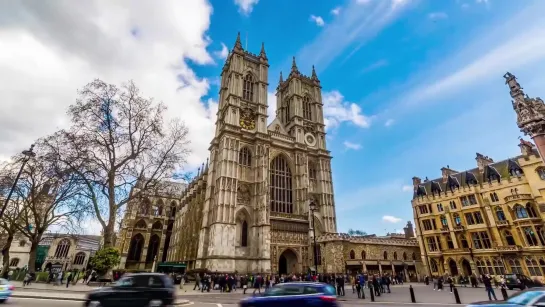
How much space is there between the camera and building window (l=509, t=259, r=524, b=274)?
2625cm

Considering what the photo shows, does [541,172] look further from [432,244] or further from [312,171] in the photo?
[312,171]

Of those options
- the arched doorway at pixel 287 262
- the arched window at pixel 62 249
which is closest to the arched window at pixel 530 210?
the arched doorway at pixel 287 262

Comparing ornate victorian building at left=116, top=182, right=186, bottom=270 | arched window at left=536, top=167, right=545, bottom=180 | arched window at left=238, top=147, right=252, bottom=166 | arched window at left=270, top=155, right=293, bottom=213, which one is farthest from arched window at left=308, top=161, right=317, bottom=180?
arched window at left=536, top=167, right=545, bottom=180

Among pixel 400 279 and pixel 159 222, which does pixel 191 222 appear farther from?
pixel 400 279

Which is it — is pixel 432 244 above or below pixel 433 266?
above

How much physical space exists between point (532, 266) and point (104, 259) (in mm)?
38216

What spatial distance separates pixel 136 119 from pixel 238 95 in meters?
18.6

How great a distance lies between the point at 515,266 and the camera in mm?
26625

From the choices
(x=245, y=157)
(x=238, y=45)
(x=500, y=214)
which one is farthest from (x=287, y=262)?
(x=238, y=45)

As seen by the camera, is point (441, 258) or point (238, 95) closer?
point (441, 258)

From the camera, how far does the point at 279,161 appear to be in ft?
121

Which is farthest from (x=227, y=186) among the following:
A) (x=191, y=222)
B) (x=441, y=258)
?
(x=441, y=258)

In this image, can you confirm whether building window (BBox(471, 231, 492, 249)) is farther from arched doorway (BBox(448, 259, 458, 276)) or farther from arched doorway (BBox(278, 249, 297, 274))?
arched doorway (BBox(278, 249, 297, 274))

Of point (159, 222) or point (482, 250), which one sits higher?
point (159, 222)
